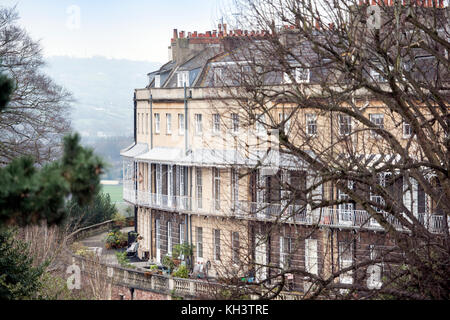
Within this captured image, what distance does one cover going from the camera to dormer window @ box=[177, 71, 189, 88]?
41.1 meters

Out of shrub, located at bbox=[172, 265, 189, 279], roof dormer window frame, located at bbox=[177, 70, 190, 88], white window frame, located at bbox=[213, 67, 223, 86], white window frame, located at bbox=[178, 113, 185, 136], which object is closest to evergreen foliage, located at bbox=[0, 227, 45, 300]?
white window frame, located at bbox=[213, 67, 223, 86]

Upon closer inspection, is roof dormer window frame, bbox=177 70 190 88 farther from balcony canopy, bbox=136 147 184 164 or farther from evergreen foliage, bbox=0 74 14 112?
evergreen foliage, bbox=0 74 14 112

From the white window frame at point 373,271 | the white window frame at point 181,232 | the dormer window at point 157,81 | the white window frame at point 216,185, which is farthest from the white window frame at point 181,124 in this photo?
the white window frame at point 373,271

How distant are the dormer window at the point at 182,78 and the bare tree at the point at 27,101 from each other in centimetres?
904

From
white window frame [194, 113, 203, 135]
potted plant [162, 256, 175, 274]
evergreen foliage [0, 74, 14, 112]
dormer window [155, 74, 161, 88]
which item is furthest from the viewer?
dormer window [155, 74, 161, 88]

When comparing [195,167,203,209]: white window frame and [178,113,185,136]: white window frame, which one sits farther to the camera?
[178,113,185,136]: white window frame

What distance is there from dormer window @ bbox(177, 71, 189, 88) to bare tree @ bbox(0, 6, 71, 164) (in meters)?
9.04

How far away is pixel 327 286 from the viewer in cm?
1326

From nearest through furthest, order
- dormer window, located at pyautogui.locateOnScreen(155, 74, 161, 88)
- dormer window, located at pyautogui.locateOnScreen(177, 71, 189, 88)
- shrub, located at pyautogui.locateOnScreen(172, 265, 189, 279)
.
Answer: shrub, located at pyautogui.locateOnScreen(172, 265, 189, 279) → dormer window, located at pyautogui.locateOnScreen(177, 71, 189, 88) → dormer window, located at pyautogui.locateOnScreen(155, 74, 161, 88)

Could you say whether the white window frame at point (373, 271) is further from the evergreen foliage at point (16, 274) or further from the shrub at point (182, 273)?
the shrub at point (182, 273)

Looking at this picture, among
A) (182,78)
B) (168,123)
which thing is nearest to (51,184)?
(182,78)

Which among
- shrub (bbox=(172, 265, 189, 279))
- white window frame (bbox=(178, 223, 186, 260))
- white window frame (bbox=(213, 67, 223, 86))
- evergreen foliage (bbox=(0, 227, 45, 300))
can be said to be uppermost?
white window frame (bbox=(213, 67, 223, 86))

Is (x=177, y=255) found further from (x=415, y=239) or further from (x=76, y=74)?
(x=415, y=239)

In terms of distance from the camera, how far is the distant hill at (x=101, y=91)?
38750 mm
